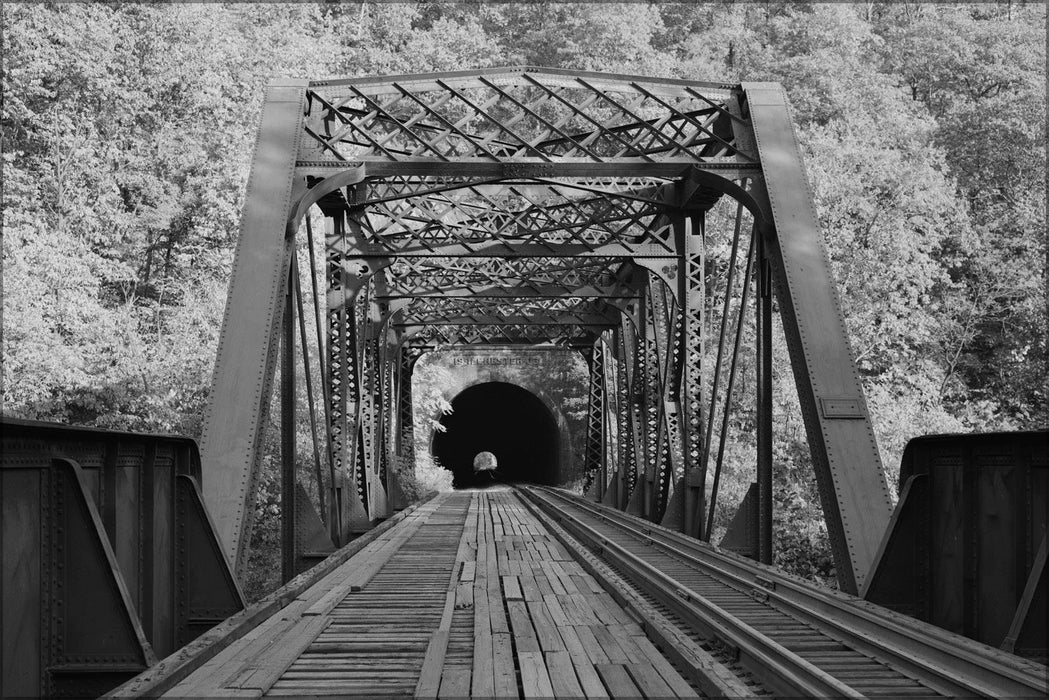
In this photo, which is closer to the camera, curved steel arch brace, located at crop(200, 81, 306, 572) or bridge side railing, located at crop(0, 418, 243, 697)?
bridge side railing, located at crop(0, 418, 243, 697)

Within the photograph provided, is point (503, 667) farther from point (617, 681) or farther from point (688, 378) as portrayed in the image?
point (688, 378)

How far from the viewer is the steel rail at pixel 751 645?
5.05m

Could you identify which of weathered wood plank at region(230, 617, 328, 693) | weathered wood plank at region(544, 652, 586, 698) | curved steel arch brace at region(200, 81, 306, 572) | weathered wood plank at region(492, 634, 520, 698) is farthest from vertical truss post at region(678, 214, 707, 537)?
weathered wood plank at region(544, 652, 586, 698)

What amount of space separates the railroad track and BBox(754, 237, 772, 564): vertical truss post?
1.41 meters

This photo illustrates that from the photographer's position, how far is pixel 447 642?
6418 millimetres

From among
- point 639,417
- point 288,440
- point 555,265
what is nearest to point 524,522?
point 639,417

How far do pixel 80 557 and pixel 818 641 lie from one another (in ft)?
14.1

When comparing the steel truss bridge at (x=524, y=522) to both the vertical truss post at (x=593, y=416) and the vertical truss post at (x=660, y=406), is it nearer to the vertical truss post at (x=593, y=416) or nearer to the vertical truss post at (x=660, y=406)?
the vertical truss post at (x=660, y=406)

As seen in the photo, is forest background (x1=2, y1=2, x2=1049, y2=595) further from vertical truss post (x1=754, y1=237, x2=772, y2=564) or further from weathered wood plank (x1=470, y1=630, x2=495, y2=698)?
weathered wood plank (x1=470, y1=630, x2=495, y2=698)

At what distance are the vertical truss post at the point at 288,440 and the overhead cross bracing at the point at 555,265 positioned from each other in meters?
0.04

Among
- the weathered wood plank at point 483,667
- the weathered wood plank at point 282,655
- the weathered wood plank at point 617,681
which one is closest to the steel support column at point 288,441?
the weathered wood plank at point 282,655

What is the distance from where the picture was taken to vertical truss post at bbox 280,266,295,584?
35.0 feet

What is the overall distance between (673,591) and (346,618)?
266 cm

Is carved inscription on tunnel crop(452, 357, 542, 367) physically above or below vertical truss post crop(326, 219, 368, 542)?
above
